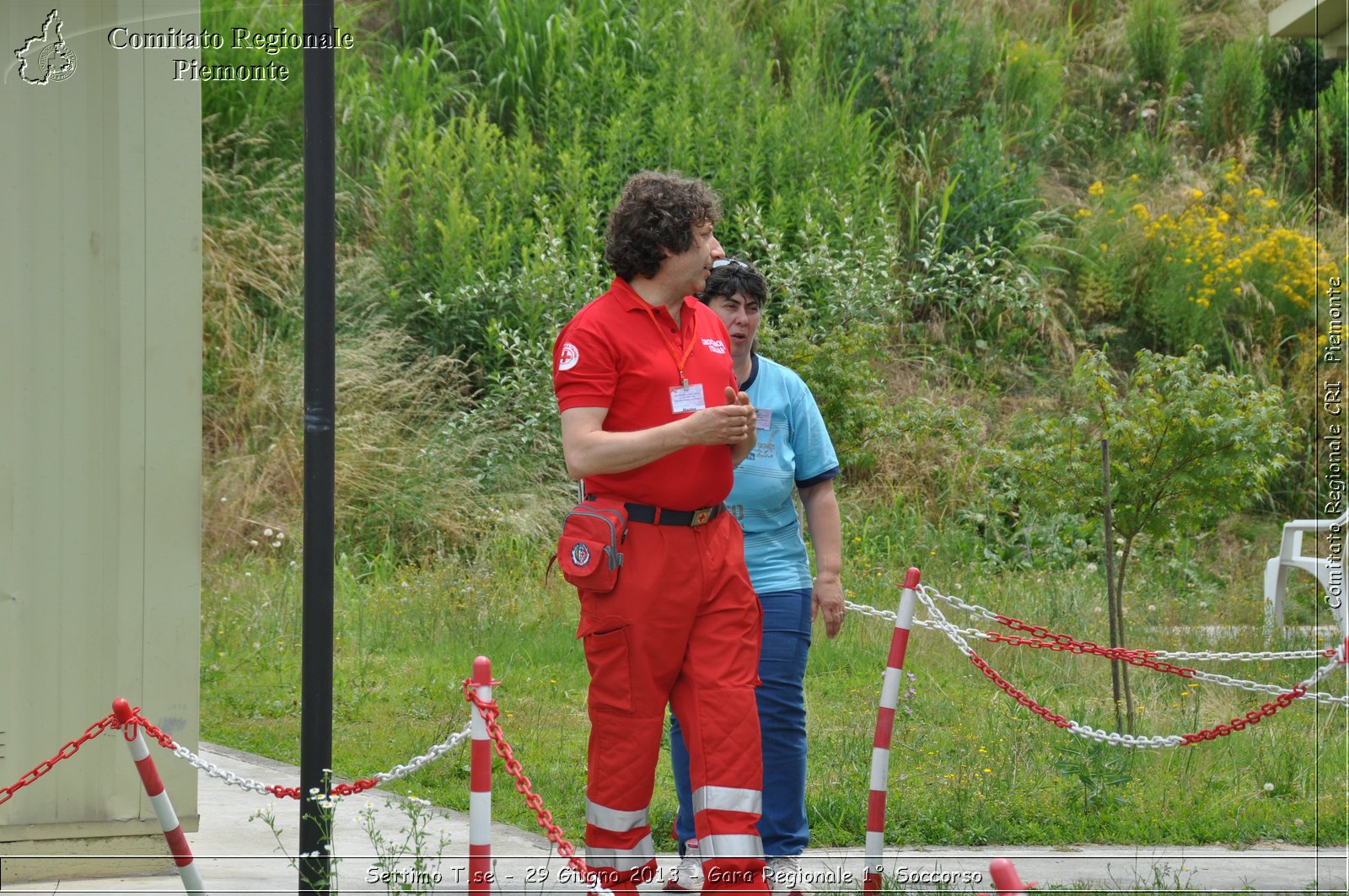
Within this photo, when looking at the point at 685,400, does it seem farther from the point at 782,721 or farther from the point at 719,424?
the point at 782,721

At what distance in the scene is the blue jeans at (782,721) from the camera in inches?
169

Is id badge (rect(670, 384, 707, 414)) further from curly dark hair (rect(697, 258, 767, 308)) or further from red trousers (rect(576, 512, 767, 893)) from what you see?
curly dark hair (rect(697, 258, 767, 308))

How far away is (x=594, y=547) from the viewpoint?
3527 mm

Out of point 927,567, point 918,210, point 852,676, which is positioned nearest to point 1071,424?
point 852,676

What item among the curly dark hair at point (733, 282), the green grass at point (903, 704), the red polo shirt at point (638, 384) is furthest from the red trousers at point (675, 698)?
the green grass at point (903, 704)

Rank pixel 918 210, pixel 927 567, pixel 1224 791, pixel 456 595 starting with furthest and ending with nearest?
pixel 918 210 → pixel 927 567 → pixel 456 595 → pixel 1224 791

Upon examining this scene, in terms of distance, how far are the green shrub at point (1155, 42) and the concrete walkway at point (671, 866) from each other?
46.5ft

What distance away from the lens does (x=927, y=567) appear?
10.3m

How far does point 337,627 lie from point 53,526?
4.45 m

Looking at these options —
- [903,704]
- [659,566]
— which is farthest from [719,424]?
[903,704]

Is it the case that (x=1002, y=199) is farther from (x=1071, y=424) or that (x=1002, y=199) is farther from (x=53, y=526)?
(x=53, y=526)

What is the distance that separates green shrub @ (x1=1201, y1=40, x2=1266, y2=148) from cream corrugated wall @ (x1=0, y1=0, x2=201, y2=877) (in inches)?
576

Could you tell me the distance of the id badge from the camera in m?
3.68

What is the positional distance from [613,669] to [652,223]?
1.19 meters
